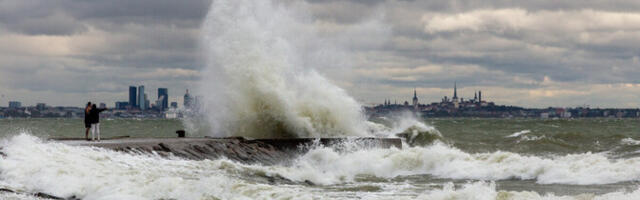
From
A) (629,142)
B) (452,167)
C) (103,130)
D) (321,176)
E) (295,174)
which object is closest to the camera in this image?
(295,174)

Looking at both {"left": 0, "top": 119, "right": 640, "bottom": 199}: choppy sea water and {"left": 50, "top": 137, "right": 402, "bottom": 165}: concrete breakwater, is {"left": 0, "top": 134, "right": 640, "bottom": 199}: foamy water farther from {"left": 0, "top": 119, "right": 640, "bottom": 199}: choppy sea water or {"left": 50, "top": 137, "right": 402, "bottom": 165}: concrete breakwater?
{"left": 50, "top": 137, "right": 402, "bottom": 165}: concrete breakwater

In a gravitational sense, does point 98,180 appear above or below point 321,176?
above

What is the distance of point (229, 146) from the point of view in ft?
62.3

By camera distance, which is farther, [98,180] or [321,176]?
[321,176]

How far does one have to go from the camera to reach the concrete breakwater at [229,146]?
1673 centimetres

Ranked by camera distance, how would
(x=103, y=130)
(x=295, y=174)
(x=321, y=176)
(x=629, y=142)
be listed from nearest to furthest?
(x=295, y=174) < (x=321, y=176) < (x=629, y=142) < (x=103, y=130)

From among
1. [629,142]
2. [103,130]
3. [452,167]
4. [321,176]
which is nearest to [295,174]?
[321,176]

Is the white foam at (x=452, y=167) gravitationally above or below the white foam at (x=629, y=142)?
below

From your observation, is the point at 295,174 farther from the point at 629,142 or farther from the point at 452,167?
the point at 629,142

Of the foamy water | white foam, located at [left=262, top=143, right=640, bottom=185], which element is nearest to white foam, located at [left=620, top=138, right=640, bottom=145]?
white foam, located at [left=262, top=143, right=640, bottom=185]

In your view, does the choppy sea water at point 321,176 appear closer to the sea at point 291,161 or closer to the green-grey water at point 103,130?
the sea at point 291,161

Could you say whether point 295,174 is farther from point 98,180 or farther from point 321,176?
point 98,180

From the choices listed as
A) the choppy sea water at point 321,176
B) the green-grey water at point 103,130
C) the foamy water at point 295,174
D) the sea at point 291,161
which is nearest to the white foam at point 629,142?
the sea at point 291,161

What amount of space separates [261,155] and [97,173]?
22.0 feet
